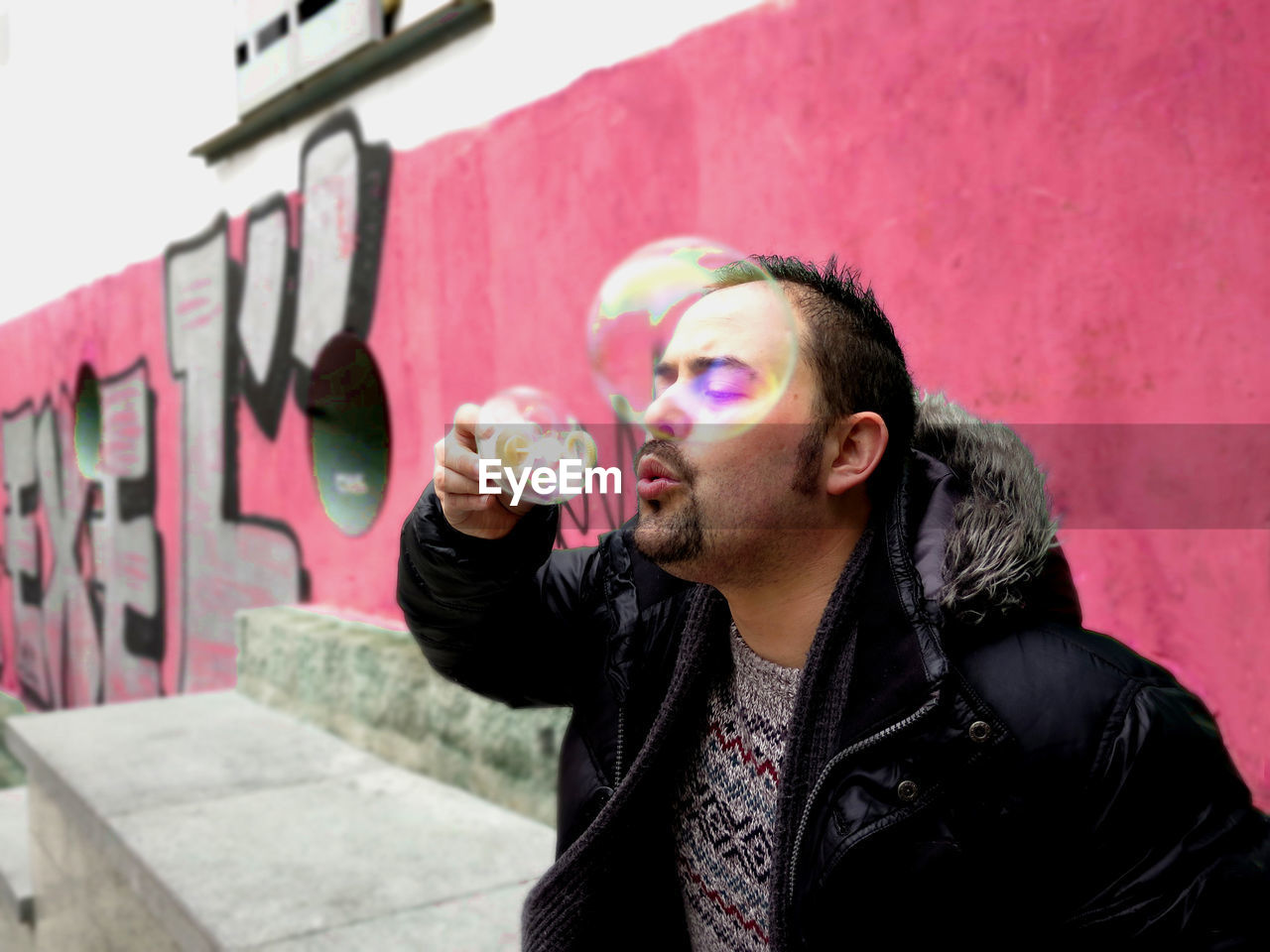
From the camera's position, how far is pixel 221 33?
6.15m

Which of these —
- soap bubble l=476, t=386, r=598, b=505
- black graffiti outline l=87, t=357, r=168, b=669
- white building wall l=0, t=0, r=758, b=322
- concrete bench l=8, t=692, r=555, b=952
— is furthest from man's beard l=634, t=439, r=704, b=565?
black graffiti outline l=87, t=357, r=168, b=669

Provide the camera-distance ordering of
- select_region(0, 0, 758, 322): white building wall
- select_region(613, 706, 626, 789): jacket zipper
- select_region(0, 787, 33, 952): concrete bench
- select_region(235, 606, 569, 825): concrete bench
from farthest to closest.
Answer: select_region(0, 787, 33, 952): concrete bench → select_region(0, 0, 758, 322): white building wall → select_region(235, 606, 569, 825): concrete bench → select_region(613, 706, 626, 789): jacket zipper

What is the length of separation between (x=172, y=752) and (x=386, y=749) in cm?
85

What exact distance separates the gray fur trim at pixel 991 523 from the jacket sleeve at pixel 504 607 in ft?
1.93

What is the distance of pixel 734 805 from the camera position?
1473mm

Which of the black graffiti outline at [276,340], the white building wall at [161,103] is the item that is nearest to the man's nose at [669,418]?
the white building wall at [161,103]

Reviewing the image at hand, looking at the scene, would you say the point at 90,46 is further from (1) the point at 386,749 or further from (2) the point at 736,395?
(2) the point at 736,395

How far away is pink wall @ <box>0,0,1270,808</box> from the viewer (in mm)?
2061

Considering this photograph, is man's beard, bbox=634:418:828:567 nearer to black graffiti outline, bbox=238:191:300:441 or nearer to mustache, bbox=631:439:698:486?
mustache, bbox=631:439:698:486

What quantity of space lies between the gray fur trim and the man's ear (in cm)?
10

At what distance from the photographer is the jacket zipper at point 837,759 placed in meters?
1.21

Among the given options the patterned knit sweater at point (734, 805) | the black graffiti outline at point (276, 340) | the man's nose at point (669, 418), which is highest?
the black graffiti outline at point (276, 340)

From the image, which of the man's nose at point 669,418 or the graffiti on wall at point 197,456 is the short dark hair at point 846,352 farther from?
the graffiti on wall at point 197,456

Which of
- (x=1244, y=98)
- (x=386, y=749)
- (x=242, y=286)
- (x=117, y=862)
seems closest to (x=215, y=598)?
(x=242, y=286)
